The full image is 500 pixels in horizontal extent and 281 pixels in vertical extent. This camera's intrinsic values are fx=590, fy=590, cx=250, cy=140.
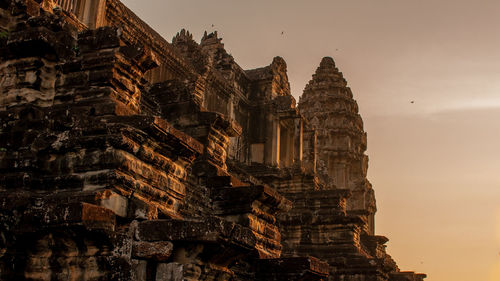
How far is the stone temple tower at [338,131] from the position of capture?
3931cm

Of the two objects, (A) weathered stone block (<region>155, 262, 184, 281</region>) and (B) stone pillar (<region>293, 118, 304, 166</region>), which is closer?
(A) weathered stone block (<region>155, 262, 184, 281</region>)

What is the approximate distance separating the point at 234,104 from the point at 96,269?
1385 cm

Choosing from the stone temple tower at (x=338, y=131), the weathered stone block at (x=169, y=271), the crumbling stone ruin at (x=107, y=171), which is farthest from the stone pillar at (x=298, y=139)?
the stone temple tower at (x=338, y=131)

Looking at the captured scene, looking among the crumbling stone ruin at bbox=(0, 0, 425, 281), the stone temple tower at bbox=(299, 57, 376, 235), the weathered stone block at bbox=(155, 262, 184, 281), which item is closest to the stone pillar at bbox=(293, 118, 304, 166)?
the crumbling stone ruin at bbox=(0, 0, 425, 281)

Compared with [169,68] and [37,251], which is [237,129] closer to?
[169,68]

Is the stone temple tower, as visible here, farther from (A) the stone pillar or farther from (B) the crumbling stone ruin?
(B) the crumbling stone ruin

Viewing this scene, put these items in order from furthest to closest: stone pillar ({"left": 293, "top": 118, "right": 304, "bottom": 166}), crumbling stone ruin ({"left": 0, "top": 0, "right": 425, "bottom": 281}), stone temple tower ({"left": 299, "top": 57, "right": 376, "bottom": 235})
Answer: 1. stone temple tower ({"left": 299, "top": 57, "right": 376, "bottom": 235})
2. stone pillar ({"left": 293, "top": 118, "right": 304, "bottom": 166})
3. crumbling stone ruin ({"left": 0, "top": 0, "right": 425, "bottom": 281})

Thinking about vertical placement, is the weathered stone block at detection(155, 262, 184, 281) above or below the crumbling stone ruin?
below

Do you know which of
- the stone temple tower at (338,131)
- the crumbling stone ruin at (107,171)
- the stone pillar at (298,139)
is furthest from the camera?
the stone temple tower at (338,131)

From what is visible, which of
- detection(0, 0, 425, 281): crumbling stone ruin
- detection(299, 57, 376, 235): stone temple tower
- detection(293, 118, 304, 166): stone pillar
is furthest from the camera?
detection(299, 57, 376, 235): stone temple tower

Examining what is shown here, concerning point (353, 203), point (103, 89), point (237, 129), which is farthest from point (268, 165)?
point (353, 203)

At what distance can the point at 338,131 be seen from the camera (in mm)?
39625

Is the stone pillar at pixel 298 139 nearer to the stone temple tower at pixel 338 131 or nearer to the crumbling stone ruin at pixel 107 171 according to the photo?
the crumbling stone ruin at pixel 107 171

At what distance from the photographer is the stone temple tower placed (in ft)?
129
